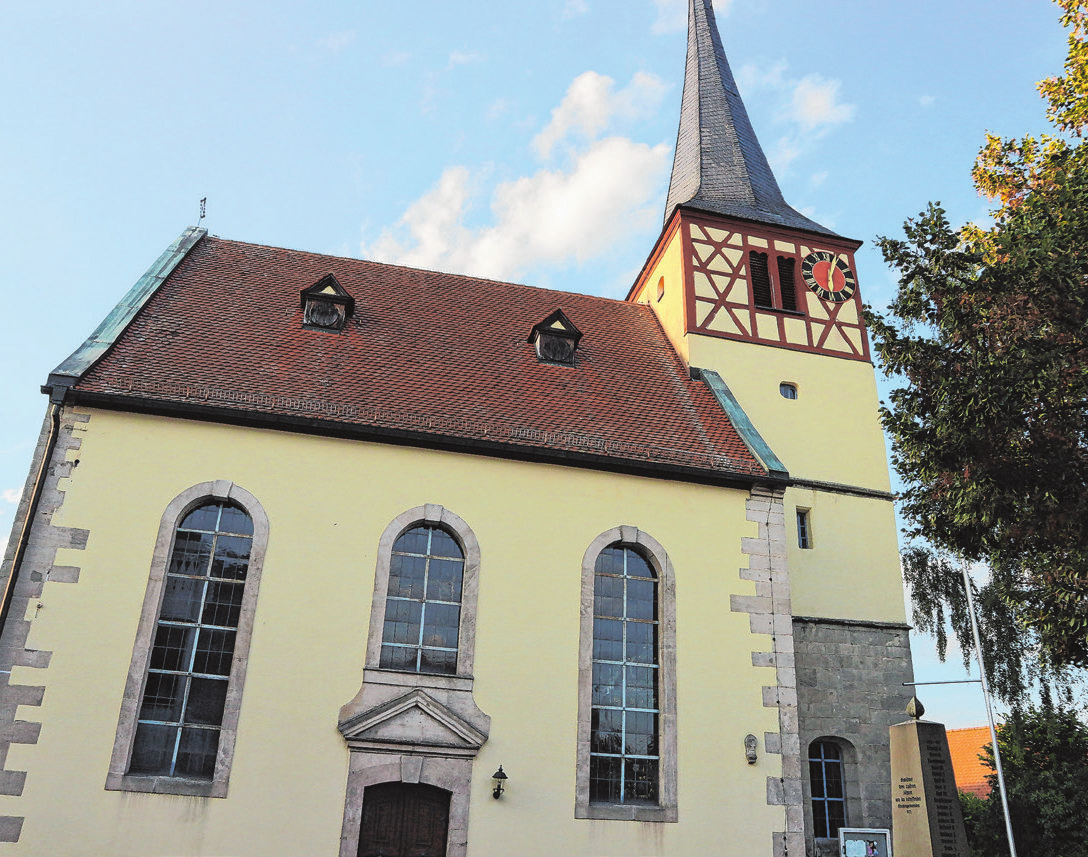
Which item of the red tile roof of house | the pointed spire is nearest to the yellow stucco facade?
the pointed spire

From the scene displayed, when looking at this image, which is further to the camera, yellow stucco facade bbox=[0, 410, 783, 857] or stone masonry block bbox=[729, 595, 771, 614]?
stone masonry block bbox=[729, 595, 771, 614]

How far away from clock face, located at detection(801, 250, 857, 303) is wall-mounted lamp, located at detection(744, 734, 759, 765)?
31.4 feet

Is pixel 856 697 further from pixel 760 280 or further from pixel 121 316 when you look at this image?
pixel 121 316

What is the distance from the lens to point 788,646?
11.3m

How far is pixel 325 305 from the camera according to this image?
13695 mm

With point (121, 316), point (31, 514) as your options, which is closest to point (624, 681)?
point (31, 514)

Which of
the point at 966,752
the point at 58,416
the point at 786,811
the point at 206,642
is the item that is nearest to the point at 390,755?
the point at 206,642

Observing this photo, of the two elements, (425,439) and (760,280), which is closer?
(425,439)

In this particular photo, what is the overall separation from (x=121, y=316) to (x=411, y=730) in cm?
729

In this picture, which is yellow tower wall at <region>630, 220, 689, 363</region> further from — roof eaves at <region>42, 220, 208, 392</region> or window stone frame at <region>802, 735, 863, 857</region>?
→ roof eaves at <region>42, 220, 208, 392</region>

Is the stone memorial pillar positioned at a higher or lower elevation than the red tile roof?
lower

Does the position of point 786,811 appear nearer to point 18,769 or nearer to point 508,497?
point 508,497

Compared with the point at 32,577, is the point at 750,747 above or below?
below

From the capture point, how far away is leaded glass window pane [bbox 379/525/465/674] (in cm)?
1041
